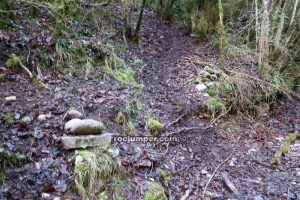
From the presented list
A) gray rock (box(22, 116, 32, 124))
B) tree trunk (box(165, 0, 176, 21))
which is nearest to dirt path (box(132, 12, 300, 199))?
gray rock (box(22, 116, 32, 124))

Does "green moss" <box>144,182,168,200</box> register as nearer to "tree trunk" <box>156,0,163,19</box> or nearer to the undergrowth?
the undergrowth

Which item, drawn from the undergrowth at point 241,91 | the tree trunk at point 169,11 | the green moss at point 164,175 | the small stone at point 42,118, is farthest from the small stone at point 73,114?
the tree trunk at point 169,11

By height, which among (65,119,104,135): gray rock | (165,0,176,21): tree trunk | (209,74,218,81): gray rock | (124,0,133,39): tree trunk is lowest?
(65,119,104,135): gray rock

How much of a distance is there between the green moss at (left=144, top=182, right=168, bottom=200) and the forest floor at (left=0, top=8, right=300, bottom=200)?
80 millimetres

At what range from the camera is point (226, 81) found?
19.6ft

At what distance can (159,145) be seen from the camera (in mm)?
4086

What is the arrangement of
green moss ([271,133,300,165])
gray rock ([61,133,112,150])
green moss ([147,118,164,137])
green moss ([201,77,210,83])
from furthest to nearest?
green moss ([201,77,210,83]) < green moss ([271,133,300,165]) < green moss ([147,118,164,137]) < gray rock ([61,133,112,150])

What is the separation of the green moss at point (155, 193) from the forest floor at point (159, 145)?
3.1 inches

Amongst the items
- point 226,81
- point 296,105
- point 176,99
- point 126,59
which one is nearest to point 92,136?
point 176,99

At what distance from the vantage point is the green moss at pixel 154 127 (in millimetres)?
4238

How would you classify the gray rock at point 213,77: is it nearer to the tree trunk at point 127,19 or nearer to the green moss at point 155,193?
the tree trunk at point 127,19

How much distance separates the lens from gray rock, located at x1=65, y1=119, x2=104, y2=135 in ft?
10.7

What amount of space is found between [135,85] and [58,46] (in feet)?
4.96

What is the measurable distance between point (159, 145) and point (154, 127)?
311mm
